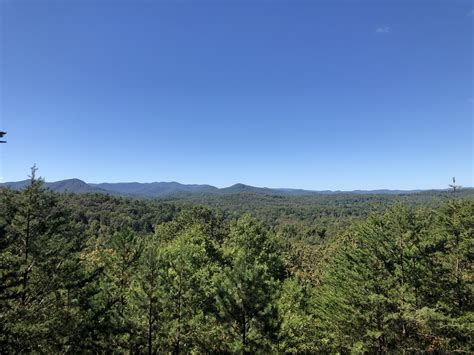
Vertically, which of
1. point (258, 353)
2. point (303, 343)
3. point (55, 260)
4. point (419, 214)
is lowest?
point (303, 343)

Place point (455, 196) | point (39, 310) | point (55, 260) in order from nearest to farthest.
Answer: point (39, 310)
point (55, 260)
point (455, 196)

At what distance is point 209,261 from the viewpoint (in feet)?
83.6

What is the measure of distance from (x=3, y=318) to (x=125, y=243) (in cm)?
742

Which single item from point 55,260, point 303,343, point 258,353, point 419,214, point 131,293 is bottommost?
point 303,343

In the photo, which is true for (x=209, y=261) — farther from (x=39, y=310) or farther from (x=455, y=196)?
(x=455, y=196)

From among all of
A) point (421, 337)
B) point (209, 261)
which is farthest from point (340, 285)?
point (209, 261)

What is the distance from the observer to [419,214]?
18.8m

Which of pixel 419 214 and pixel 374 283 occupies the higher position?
pixel 419 214

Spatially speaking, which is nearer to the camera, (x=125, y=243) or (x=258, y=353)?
(x=258, y=353)

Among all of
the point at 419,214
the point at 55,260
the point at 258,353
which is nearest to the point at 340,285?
the point at 419,214

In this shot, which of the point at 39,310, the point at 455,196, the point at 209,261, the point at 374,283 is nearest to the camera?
the point at 39,310

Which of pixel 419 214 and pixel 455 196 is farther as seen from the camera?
pixel 455 196

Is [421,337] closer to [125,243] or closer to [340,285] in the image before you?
[340,285]

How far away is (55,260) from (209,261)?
12.6 meters
